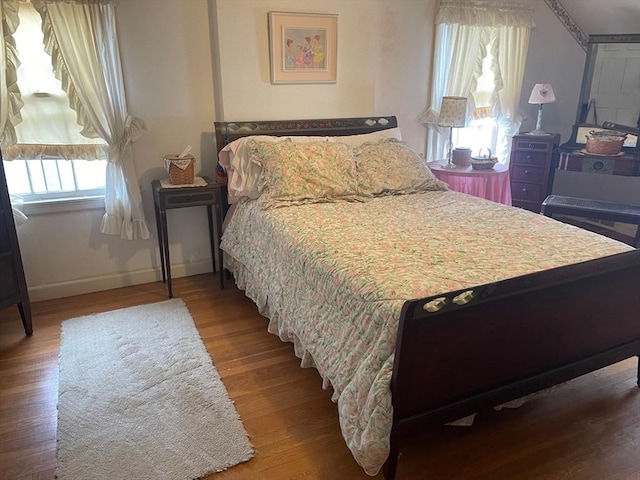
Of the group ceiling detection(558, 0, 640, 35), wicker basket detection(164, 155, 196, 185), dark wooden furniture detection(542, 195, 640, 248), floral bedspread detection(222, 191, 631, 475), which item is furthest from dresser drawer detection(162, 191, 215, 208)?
ceiling detection(558, 0, 640, 35)

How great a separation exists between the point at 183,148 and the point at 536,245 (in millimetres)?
2401

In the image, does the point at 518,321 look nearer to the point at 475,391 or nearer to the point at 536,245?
the point at 475,391

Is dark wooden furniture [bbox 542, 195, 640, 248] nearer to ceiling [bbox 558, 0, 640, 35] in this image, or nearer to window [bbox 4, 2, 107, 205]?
ceiling [bbox 558, 0, 640, 35]

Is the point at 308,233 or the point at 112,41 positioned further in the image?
the point at 112,41

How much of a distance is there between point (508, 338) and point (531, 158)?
3018 millimetres

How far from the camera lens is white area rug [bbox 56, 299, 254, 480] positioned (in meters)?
1.85

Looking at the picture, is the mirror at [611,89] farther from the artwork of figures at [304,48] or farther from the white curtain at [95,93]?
the white curtain at [95,93]

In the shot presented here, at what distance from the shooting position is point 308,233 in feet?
7.81

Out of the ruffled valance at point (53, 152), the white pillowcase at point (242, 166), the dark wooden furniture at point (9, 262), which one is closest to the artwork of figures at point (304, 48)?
the white pillowcase at point (242, 166)

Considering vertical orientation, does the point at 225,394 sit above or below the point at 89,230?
below

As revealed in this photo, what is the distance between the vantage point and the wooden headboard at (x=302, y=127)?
10.6ft

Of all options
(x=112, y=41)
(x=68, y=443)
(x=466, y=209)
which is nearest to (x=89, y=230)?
(x=112, y=41)

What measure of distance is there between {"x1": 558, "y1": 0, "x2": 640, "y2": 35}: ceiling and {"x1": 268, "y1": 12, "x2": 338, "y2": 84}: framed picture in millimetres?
2308

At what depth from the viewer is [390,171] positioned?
124 inches
